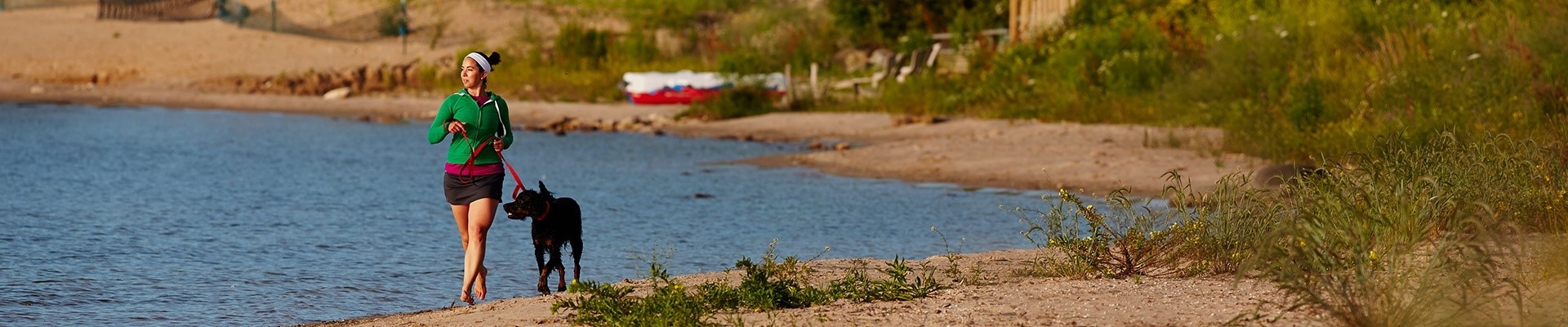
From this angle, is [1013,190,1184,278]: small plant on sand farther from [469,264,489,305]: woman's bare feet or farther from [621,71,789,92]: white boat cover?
Answer: [621,71,789,92]: white boat cover

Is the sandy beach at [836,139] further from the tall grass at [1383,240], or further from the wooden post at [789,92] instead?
the wooden post at [789,92]

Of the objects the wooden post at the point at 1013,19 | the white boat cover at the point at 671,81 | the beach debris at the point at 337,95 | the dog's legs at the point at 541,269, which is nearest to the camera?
the dog's legs at the point at 541,269

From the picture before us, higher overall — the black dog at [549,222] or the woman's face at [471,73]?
the woman's face at [471,73]

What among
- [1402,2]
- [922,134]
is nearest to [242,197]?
[922,134]

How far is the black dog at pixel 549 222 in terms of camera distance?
26.5 feet

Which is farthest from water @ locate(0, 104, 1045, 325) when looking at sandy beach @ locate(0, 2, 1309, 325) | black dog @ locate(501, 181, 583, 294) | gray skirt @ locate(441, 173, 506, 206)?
sandy beach @ locate(0, 2, 1309, 325)

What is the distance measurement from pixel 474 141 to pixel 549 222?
62cm

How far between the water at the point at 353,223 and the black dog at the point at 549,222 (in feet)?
3.08

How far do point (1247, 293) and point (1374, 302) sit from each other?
1.11 meters

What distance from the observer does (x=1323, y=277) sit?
240 inches

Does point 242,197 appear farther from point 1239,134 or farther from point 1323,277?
point 1323,277

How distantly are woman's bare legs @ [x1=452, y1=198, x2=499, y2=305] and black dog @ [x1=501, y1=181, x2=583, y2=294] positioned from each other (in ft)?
0.31

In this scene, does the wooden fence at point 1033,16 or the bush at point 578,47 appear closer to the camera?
the wooden fence at point 1033,16

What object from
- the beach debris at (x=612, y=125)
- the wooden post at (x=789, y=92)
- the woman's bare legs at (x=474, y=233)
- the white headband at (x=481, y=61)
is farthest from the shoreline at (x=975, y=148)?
the white headband at (x=481, y=61)
